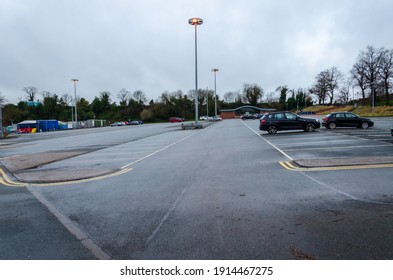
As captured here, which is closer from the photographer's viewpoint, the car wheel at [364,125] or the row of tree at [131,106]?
the car wheel at [364,125]

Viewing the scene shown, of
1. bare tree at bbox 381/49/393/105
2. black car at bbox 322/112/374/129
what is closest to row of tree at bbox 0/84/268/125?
bare tree at bbox 381/49/393/105

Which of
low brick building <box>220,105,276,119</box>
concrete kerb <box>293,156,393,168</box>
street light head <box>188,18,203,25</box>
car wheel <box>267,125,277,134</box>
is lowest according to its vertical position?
concrete kerb <box>293,156,393,168</box>

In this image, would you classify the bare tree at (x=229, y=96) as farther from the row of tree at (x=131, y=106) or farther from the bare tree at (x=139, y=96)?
the bare tree at (x=139, y=96)

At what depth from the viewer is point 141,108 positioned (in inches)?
4488

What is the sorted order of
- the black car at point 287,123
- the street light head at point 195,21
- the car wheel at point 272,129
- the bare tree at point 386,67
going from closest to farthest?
the black car at point 287,123, the car wheel at point 272,129, the street light head at point 195,21, the bare tree at point 386,67

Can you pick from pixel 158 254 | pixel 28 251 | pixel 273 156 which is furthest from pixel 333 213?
pixel 273 156

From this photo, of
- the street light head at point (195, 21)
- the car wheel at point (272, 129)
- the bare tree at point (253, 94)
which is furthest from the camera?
the bare tree at point (253, 94)

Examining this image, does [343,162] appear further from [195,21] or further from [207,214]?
[195,21]

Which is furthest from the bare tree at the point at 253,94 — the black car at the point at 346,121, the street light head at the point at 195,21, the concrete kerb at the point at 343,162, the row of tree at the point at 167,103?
the concrete kerb at the point at 343,162

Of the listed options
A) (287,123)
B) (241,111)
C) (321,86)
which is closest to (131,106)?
(241,111)

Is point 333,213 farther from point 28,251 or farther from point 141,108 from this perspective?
point 141,108

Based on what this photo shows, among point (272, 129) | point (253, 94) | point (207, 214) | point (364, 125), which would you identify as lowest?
point (207, 214)

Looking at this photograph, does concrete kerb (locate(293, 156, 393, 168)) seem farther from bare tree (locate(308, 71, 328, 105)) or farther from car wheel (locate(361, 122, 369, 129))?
bare tree (locate(308, 71, 328, 105))

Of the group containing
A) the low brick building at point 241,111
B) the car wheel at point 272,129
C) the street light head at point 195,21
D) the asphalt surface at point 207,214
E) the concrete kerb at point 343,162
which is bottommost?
the asphalt surface at point 207,214
